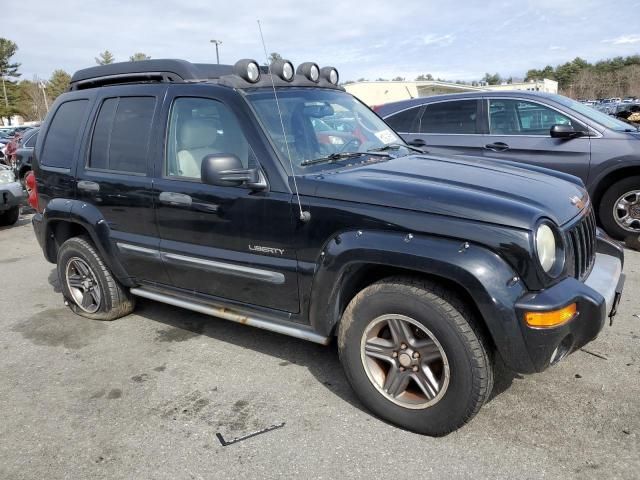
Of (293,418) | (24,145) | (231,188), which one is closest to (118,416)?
(293,418)

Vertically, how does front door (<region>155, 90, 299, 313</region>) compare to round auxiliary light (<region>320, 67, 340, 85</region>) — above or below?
Answer: below

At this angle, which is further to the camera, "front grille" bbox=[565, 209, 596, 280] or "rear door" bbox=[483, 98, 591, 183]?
"rear door" bbox=[483, 98, 591, 183]

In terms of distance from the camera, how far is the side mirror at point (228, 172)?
2.95 m

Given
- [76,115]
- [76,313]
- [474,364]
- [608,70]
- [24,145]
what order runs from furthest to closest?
[608,70], [24,145], [76,313], [76,115], [474,364]

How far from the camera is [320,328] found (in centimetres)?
303

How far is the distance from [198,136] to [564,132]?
442 cm

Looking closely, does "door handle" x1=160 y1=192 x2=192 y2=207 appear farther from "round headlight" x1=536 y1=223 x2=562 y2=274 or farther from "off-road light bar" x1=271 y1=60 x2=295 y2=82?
"round headlight" x1=536 y1=223 x2=562 y2=274

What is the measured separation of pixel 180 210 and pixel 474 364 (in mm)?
2098

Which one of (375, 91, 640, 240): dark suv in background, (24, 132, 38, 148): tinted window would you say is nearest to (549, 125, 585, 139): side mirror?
(375, 91, 640, 240): dark suv in background

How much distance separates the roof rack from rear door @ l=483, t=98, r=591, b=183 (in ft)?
12.5

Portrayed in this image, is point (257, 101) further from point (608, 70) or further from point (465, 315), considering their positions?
point (608, 70)

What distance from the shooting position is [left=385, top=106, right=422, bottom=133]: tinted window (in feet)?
23.5

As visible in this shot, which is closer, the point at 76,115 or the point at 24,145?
the point at 76,115

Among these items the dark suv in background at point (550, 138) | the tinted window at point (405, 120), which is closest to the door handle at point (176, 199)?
the dark suv in background at point (550, 138)
